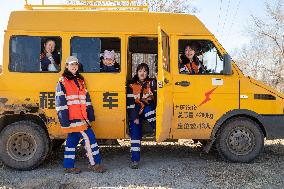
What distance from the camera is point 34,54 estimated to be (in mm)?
6703

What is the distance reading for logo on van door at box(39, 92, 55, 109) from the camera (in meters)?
6.66

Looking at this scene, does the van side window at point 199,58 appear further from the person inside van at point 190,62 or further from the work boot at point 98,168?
the work boot at point 98,168

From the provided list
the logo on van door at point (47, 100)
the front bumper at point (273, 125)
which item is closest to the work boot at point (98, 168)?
the logo on van door at point (47, 100)

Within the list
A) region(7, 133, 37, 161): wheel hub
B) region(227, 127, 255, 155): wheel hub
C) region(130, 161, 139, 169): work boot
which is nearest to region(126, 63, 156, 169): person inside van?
region(130, 161, 139, 169): work boot

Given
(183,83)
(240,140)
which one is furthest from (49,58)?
(240,140)

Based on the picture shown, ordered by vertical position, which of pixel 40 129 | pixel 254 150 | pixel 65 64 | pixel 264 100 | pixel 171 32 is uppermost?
pixel 171 32

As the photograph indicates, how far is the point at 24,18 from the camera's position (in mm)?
6758

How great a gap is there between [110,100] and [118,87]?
10.7 inches

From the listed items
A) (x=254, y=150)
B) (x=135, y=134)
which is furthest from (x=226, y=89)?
(x=135, y=134)

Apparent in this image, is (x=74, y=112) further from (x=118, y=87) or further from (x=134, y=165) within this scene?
(x=134, y=165)

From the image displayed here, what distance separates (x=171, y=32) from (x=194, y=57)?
63 centimetres

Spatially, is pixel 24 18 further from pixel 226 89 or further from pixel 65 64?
pixel 226 89

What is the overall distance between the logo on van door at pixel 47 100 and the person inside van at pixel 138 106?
1.33 metres

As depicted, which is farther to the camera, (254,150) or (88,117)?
(254,150)
